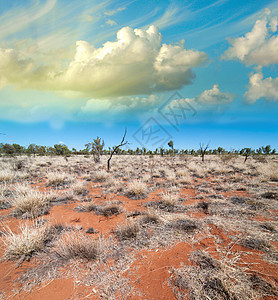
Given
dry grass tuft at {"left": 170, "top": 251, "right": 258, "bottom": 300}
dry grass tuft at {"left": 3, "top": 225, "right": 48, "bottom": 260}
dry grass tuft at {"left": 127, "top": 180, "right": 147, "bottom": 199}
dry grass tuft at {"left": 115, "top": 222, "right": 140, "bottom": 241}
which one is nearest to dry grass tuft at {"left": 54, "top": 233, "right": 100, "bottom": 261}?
dry grass tuft at {"left": 3, "top": 225, "right": 48, "bottom": 260}

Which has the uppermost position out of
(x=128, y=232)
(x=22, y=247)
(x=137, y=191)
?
(x=137, y=191)

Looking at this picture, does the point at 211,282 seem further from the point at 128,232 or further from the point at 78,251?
the point at 78,251

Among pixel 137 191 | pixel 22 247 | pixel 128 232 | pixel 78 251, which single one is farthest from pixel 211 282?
pixel 137 191


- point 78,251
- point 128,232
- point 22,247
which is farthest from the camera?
point 128,232

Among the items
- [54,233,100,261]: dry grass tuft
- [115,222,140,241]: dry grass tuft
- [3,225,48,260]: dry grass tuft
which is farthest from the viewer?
[115,222,140,241]: dry grass tuft

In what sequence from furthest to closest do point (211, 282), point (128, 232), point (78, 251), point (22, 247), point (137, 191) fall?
point (137, 191)
point (128, 232)
point (22, 247)
point (78, 251)
point (211, 282)

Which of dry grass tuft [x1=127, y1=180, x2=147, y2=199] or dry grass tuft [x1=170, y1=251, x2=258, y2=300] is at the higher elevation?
dry grass tuft [x1=127, y1=180, x2=147, y2=199]

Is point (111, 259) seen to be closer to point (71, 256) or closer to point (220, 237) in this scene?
point (71, 256)

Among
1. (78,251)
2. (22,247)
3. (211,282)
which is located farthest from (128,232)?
(22,247)

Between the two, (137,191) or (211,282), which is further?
(137,191)

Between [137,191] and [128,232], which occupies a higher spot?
[137,191]

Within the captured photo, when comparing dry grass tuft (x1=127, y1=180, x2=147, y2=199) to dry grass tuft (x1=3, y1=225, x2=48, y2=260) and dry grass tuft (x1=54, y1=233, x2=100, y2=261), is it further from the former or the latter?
dry grass tuft (x1=3, y1=225, x2=48, y2=260)

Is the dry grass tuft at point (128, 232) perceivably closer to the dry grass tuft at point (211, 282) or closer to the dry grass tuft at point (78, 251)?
the dry grass tuft at point (78, 251)

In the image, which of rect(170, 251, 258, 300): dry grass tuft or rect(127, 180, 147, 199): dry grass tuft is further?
rect(127, 180, 147, 199): dry grass tuft
